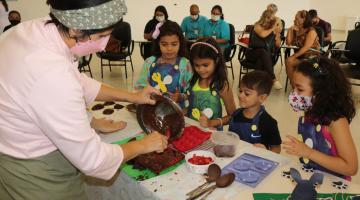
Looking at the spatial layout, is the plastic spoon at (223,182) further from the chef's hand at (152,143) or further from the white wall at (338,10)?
the white wall at (338,10)

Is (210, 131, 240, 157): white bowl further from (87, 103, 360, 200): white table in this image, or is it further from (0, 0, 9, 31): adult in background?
(0, 0, 9, 31): adult in background

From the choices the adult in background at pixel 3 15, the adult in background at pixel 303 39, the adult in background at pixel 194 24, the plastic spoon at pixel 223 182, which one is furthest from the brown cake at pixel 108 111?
the adult in background at pixel 3 15

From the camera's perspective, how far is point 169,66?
7.74ft

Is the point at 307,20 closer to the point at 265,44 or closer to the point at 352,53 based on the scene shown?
the point at 265,44

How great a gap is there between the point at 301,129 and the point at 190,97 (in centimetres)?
83

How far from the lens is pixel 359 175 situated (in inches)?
104

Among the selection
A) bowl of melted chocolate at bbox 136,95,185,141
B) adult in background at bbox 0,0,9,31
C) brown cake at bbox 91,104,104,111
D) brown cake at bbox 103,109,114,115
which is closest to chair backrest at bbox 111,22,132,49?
adult in background at bbox 0,0,9,31

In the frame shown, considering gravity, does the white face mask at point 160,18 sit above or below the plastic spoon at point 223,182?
above

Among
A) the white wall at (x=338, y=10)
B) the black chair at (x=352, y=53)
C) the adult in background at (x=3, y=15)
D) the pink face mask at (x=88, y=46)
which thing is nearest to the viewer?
the pink face mask at (x=88, y=46)

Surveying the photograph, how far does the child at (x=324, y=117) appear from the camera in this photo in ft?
4.54

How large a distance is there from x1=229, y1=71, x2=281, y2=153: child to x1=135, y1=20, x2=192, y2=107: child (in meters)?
0.52

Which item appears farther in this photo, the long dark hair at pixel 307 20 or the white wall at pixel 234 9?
the white wall at pixel 234 9

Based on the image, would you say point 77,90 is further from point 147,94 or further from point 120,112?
point 120,112

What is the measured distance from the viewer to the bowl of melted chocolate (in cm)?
144
